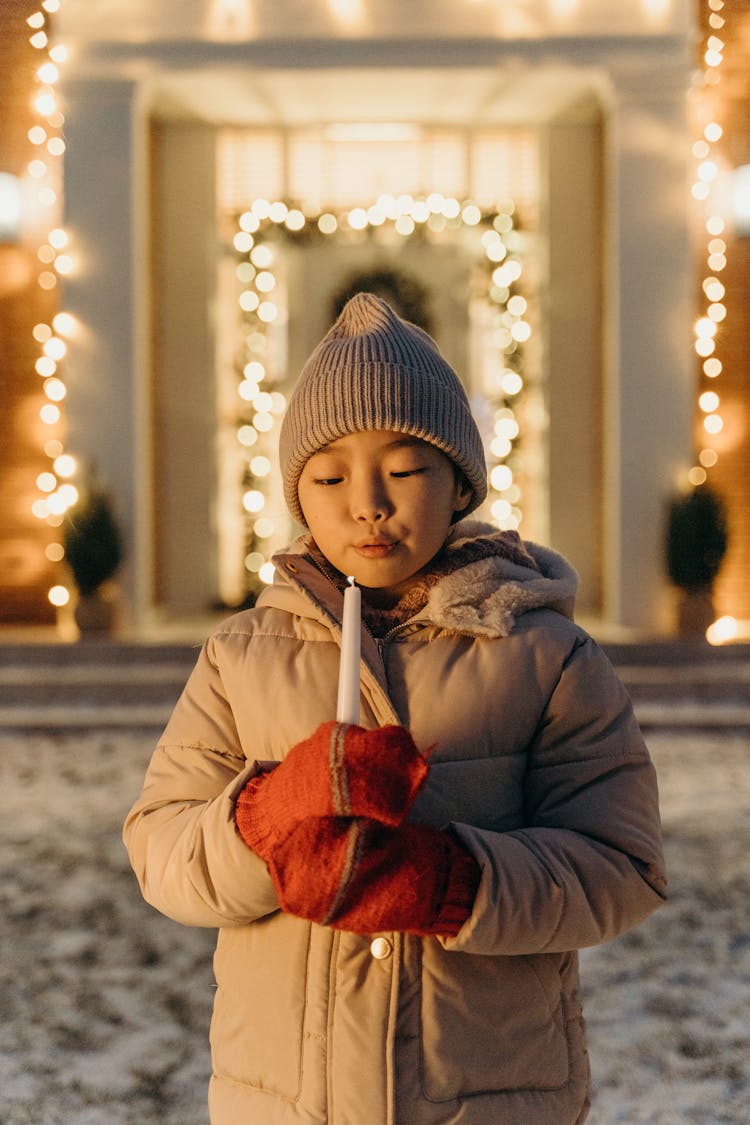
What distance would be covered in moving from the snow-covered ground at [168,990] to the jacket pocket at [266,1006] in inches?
45.0

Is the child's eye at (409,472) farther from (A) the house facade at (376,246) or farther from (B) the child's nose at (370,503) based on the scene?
(A) the house facade at (376,246)

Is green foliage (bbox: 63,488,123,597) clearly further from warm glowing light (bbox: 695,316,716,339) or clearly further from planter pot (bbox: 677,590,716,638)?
warm glowing light (bbox: 695,316,716,339)

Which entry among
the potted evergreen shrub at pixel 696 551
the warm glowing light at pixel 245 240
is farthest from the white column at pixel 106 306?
the potted evergreen shrub at pixel 696 551

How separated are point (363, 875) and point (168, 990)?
2149mm

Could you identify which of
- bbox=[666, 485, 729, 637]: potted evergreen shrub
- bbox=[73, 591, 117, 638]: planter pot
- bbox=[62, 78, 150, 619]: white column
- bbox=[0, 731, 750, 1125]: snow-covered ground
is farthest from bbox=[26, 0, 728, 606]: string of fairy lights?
bbox=[0, 731, 750, 1125]: snow-covered ground

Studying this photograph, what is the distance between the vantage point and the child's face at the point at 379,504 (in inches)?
45.6

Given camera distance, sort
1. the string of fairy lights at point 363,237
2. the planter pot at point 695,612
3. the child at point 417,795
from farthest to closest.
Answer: the string of fairy lights at point 363,237, the planter pot at point 695,612, the child at point 417,795

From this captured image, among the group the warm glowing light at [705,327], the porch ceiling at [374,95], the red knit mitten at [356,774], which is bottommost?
the red knit mitten at [356,774]

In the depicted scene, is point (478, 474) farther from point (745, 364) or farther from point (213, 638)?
point (745, 364)

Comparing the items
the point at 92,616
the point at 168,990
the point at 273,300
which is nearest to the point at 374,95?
the point at 273,300

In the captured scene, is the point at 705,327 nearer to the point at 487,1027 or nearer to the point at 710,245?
the point at 710,245

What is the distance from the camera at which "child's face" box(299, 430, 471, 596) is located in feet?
3.80

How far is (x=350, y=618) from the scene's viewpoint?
0.90 m

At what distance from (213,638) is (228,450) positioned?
7.02 metres
